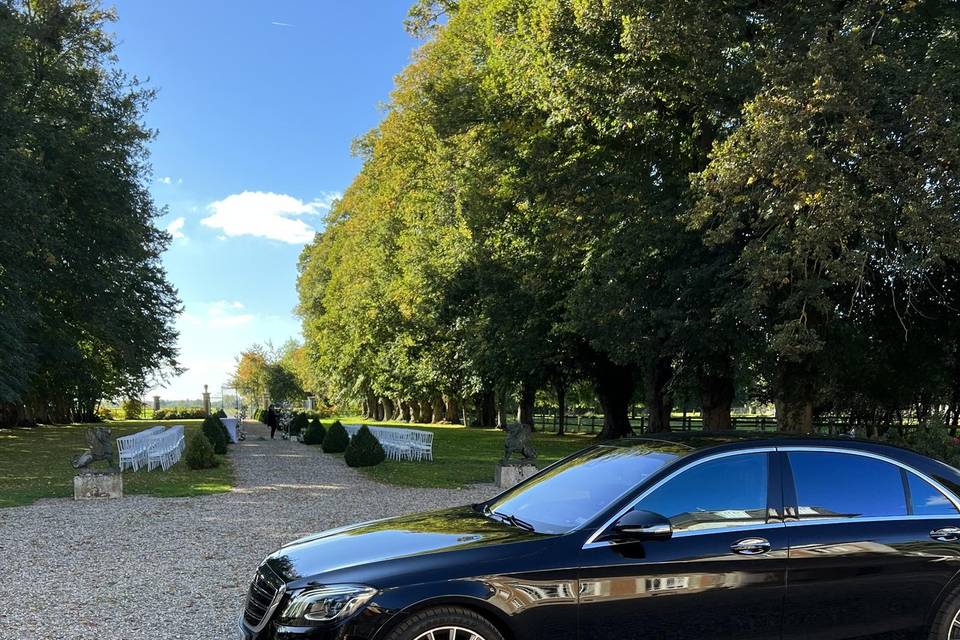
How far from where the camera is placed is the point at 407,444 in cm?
2102

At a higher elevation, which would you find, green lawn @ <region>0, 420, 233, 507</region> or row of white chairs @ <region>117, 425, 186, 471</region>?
row of white chairs @ <region>117, 425, 186, 471</region>

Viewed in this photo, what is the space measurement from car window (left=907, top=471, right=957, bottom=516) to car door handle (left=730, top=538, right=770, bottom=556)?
1.05m

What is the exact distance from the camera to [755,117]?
1273cm

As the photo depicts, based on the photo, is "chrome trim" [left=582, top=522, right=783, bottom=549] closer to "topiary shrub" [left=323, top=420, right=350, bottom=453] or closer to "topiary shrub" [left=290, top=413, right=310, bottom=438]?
"topiary shrub" [left=323, top=420, right=350, bottom=453]

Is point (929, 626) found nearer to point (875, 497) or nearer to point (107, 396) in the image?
point (875, 497)


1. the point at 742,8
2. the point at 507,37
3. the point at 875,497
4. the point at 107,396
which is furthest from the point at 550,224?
the point at 107,396

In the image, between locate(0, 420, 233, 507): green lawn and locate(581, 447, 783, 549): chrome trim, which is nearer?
locate(581, 447, 783, 549): chrome trim

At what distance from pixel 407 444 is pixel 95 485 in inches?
368

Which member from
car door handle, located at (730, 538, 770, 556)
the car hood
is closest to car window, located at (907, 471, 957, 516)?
car door handle, located at (730, 538, 770, 556)

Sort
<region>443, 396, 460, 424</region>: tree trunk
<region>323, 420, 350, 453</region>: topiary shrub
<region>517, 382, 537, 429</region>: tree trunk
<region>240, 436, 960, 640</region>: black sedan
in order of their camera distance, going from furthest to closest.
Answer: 1. <region>443, 396, 460, 424</region>: tree trunk
2. <region>517, 382, 537, 429</region>: tree trunk
3. <region>323, 420, 350, 453</region>: topiary shrub
4. <region>240, 436, 960, 640</region>: black sedan

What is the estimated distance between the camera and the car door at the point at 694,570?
367 centimetres

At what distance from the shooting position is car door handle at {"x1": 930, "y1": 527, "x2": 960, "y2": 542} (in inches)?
164

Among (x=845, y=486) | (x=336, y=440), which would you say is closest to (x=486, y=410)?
(x=336, y=440)

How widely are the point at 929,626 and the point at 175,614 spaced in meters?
5.51
